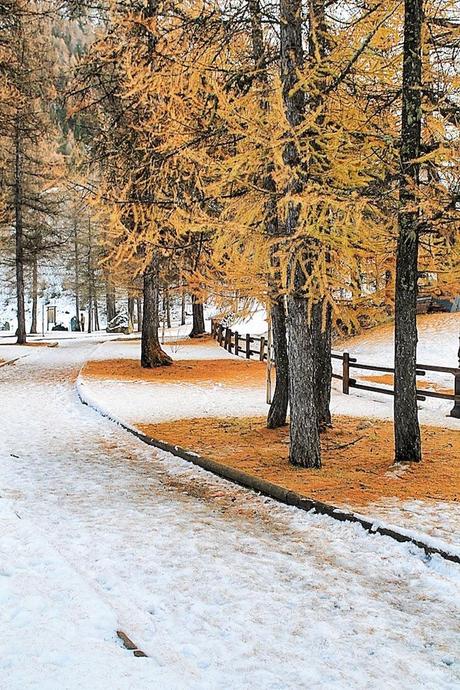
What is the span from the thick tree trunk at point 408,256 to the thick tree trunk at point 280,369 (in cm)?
280

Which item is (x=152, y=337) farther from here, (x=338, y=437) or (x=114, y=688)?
(x=114, y=688)

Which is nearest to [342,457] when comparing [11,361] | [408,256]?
[408,256]

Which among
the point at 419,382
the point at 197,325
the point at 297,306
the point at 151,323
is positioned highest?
the point at 297,306

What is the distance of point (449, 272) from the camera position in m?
7.74

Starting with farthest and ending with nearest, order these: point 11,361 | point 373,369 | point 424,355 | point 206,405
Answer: point 424,355 → point 11,361 → point 373,369 → point 206,405

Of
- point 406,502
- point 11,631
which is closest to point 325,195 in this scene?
point 406,502

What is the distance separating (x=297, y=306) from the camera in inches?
320

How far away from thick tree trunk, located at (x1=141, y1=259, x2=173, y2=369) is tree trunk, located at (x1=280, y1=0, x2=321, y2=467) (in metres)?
11.1

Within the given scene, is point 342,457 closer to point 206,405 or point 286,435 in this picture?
point 286,435

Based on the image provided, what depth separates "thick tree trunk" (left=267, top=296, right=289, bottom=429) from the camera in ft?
35.4

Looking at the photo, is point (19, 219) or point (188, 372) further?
point (19, 219)

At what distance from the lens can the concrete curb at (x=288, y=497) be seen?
5.55 metres

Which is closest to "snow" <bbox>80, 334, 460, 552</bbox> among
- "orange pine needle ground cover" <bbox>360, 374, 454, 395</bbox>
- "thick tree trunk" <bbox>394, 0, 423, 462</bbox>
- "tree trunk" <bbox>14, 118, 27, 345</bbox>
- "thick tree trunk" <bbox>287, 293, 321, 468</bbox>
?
"thick tree trunk" <bbox>394, 0, 423, 462</bbox>

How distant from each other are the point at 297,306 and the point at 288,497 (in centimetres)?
235
